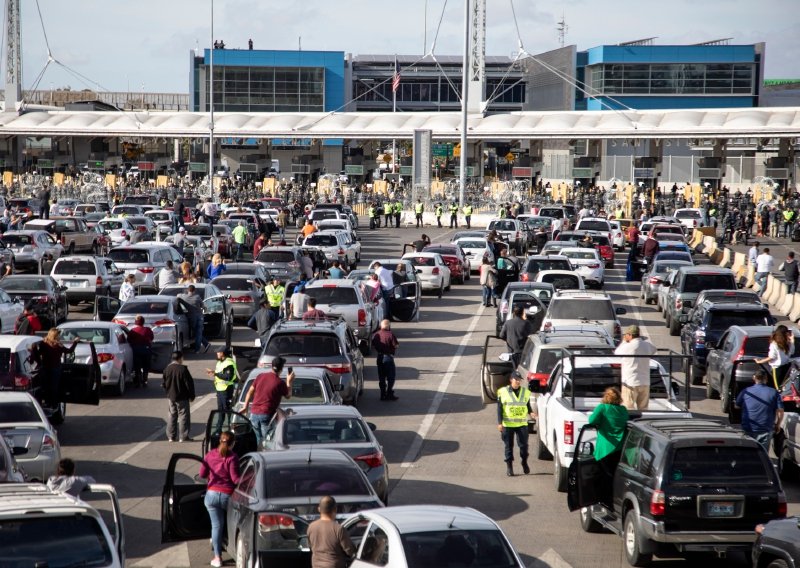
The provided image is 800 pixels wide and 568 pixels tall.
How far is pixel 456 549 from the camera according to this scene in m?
9.16

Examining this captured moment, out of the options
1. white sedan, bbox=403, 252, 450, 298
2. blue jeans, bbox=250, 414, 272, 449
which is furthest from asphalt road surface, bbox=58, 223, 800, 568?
white sedan, bbox=403, 252, 450, 298

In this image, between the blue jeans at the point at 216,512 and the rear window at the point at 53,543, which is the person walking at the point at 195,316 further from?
the rear window at the point at 53,543

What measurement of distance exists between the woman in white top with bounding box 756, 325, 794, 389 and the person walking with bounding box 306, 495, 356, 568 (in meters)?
9.98

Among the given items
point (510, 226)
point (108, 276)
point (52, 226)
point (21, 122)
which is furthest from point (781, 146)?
point (108, 276)

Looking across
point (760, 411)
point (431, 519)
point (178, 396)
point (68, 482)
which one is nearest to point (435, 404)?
point (178, 396)

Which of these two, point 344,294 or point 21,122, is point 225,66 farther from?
point 344,294

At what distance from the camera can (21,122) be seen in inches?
3509

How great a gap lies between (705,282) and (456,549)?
2120 cm

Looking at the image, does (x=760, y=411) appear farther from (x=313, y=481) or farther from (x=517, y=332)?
(x=517, y=332)

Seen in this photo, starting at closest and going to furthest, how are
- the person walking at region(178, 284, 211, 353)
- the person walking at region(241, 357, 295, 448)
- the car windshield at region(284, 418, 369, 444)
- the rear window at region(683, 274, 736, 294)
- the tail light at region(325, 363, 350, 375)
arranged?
the car windshield at region(284, 418, 369, 444) < the person walking at region(241, 357, 295, 448) < the tail light at region(325, 363, 350, 375) < the person walking at region(178, 284, 211, 353) < the rear window at region(683, 274, 736, 294)

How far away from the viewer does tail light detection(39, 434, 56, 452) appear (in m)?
15.0

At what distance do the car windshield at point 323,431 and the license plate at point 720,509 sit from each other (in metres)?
4.05

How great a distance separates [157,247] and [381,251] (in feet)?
64.4

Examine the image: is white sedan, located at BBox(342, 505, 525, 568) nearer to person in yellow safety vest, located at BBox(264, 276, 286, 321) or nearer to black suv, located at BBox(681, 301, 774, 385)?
black suv, located at BBox(681, 301, 774, 385)
